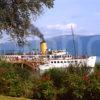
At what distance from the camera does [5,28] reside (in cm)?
1994

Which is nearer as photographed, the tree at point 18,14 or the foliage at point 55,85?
the tree at point 18,14

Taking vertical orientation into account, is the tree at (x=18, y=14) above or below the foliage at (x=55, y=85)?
above

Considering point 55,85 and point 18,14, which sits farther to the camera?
point 55,85

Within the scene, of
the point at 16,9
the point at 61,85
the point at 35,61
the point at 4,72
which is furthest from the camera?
the point at 35,61

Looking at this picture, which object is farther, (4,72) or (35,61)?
(35,61)

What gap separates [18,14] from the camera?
2016cm

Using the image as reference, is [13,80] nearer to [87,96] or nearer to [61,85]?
[61,85]

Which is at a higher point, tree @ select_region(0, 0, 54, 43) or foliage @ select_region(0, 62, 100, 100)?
tree @ select_region(0, 0, 54, 43)

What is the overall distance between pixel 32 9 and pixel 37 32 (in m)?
1.63

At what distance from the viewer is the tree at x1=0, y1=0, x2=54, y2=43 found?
63.9 feet

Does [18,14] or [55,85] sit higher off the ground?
[18,14]

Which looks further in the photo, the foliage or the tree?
the foliage

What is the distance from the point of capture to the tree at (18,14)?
19484 millimetres

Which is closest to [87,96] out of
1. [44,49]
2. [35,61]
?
[35,61]
